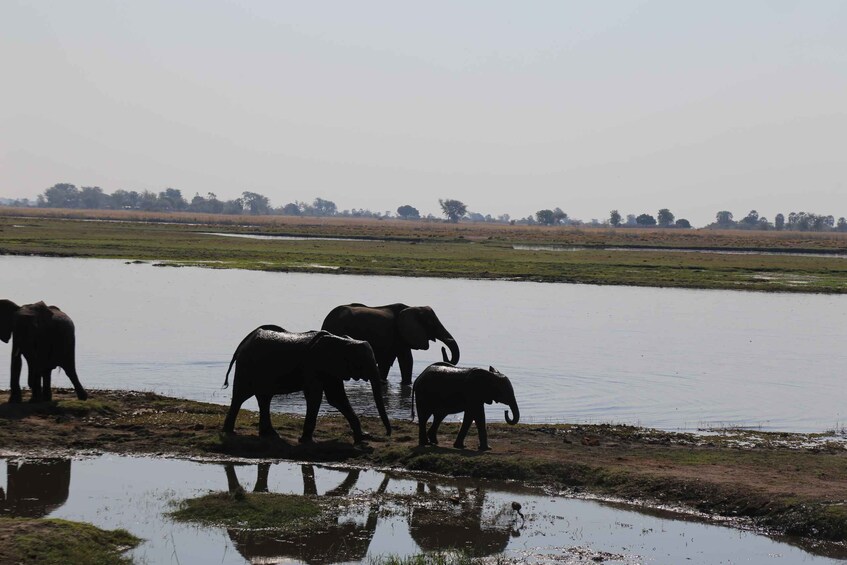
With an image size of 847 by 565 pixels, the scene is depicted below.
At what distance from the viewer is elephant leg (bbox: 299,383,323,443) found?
17328mm

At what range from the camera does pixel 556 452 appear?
17047 mm

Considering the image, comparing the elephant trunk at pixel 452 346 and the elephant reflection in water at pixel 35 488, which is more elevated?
the elephant trunk at pixel 452 346

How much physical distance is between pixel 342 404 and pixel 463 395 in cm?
197

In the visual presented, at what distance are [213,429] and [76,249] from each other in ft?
180

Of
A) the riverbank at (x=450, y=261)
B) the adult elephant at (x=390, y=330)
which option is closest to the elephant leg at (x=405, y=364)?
the adult elephant at (x=390, y=330)

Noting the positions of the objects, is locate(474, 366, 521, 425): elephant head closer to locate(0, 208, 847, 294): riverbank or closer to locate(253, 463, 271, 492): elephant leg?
locate(253, 463, 271, 492): elephant leg

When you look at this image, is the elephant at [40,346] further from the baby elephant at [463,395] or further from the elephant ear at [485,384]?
the elephant ear at [485,384]

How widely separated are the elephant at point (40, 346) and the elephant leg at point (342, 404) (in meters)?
4.67

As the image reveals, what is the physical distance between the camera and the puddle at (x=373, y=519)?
1270 cm

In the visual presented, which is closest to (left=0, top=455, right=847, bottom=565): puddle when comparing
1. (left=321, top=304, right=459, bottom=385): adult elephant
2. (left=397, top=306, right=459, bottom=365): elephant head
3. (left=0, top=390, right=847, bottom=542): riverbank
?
(left=0, top=390, right=847, bottom=542): riverbank

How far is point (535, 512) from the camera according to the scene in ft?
47.2

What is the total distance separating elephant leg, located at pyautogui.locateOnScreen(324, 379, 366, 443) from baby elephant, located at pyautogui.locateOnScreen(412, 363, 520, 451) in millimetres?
993

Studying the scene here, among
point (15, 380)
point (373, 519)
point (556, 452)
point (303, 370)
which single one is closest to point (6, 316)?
point (15, 380)

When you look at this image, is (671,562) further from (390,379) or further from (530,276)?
(530,276)
